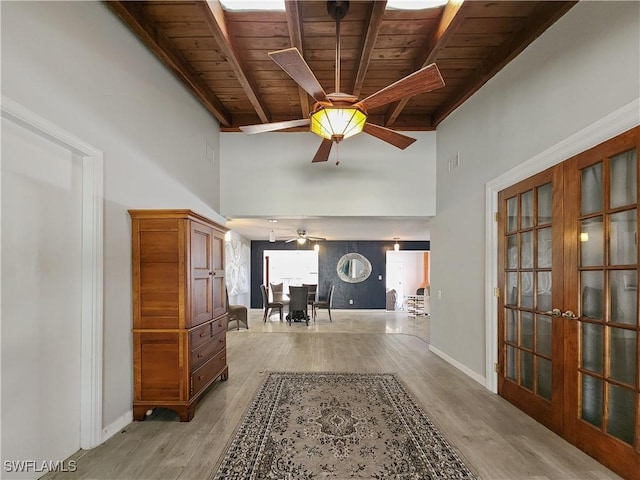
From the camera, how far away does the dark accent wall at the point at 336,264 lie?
10742mm

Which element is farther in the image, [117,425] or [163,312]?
[163,312]

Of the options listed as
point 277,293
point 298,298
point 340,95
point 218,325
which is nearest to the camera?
point 340,95

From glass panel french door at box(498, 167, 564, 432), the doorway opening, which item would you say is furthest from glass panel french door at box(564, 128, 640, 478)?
the doorway opening

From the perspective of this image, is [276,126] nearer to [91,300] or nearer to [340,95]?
[340,95]

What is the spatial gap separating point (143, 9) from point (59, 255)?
197cm

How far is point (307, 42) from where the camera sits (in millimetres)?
3014

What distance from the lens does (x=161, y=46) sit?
286cm

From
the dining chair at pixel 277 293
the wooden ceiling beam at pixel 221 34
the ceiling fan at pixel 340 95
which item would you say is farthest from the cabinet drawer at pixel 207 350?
the dining chair at pixel 277 293

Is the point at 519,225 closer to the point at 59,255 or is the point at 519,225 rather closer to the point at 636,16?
the point at 636,16

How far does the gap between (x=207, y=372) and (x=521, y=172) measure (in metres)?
3.31

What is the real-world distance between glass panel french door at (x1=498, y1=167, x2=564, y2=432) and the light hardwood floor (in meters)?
0.22

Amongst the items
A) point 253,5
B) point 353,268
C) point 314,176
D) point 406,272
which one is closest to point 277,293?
point 353,268

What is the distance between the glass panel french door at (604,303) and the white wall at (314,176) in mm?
2519

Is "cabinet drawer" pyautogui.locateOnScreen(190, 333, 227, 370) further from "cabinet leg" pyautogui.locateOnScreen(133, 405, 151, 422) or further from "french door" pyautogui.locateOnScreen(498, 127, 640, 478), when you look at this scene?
"french door" pyautogui.locateOnScreen(498, 127, 640, 478)
